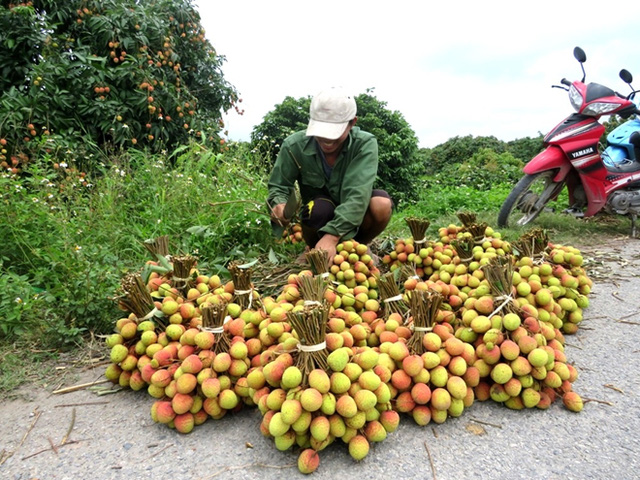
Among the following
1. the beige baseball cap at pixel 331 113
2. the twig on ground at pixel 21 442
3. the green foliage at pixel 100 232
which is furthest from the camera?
the beige baseball cap at pixel 331 113

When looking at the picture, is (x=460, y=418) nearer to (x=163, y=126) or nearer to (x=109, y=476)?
(x=109, y=476)

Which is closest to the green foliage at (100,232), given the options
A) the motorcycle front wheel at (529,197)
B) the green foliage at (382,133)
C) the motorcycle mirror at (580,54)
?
the motorcycle front wheel at (529,197)

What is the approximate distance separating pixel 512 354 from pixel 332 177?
1.83 metres

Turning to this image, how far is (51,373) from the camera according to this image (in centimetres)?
195

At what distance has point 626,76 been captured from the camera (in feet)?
15.0

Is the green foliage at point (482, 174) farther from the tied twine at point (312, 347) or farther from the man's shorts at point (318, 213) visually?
the tied twine at point (312, 347)

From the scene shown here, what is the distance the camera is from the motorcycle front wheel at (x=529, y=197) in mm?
4648

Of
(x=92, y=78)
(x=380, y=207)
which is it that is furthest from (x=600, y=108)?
(x=92, y=78)

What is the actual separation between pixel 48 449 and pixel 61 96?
13.7 ft

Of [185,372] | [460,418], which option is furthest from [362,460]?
[185,372]

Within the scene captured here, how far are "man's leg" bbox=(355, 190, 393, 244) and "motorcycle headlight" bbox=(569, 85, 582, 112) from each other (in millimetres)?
2752

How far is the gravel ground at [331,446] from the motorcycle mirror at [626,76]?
4094mm

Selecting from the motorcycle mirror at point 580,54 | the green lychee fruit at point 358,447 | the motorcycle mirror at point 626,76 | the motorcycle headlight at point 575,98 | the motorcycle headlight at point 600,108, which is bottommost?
the green lychee fruit at point 358,447

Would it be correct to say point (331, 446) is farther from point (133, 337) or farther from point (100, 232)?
point (100, 232)
